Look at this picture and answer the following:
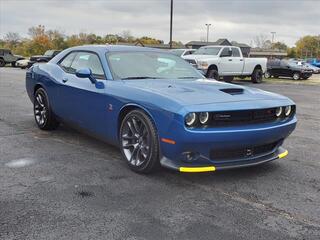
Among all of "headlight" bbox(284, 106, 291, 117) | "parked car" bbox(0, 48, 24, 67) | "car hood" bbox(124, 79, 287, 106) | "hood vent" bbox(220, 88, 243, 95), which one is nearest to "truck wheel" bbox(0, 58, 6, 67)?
"parked car" bbox(0, 48, 24, 67)

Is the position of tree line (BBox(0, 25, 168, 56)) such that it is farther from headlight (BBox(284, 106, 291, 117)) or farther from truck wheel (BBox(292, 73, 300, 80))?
headlight (BBox(284, 106, 291, 117))

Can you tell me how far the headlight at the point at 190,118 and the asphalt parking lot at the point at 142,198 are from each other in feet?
2.15

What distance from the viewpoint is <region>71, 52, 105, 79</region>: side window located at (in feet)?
18.2

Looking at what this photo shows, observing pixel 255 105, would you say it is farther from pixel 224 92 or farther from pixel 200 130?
pixel 200 130

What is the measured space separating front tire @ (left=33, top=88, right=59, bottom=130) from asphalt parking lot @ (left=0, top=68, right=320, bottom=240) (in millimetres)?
879

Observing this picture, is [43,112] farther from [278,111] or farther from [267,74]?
[267,74]

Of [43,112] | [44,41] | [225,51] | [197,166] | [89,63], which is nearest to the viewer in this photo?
[197,166]

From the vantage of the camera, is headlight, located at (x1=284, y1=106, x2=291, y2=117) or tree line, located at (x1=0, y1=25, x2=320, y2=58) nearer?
headlight, located at (x1=284, y1=106, x2=291, y2=117)

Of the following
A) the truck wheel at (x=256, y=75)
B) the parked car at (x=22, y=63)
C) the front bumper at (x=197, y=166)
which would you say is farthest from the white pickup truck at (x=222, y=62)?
the parked car at (x=22, y=63)

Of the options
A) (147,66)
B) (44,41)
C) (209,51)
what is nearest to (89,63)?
(147,66)

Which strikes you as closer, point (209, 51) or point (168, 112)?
point (168, 112)

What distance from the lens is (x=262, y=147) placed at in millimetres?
4664

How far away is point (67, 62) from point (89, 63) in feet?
2.69

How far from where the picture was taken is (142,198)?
3986 millimetres
